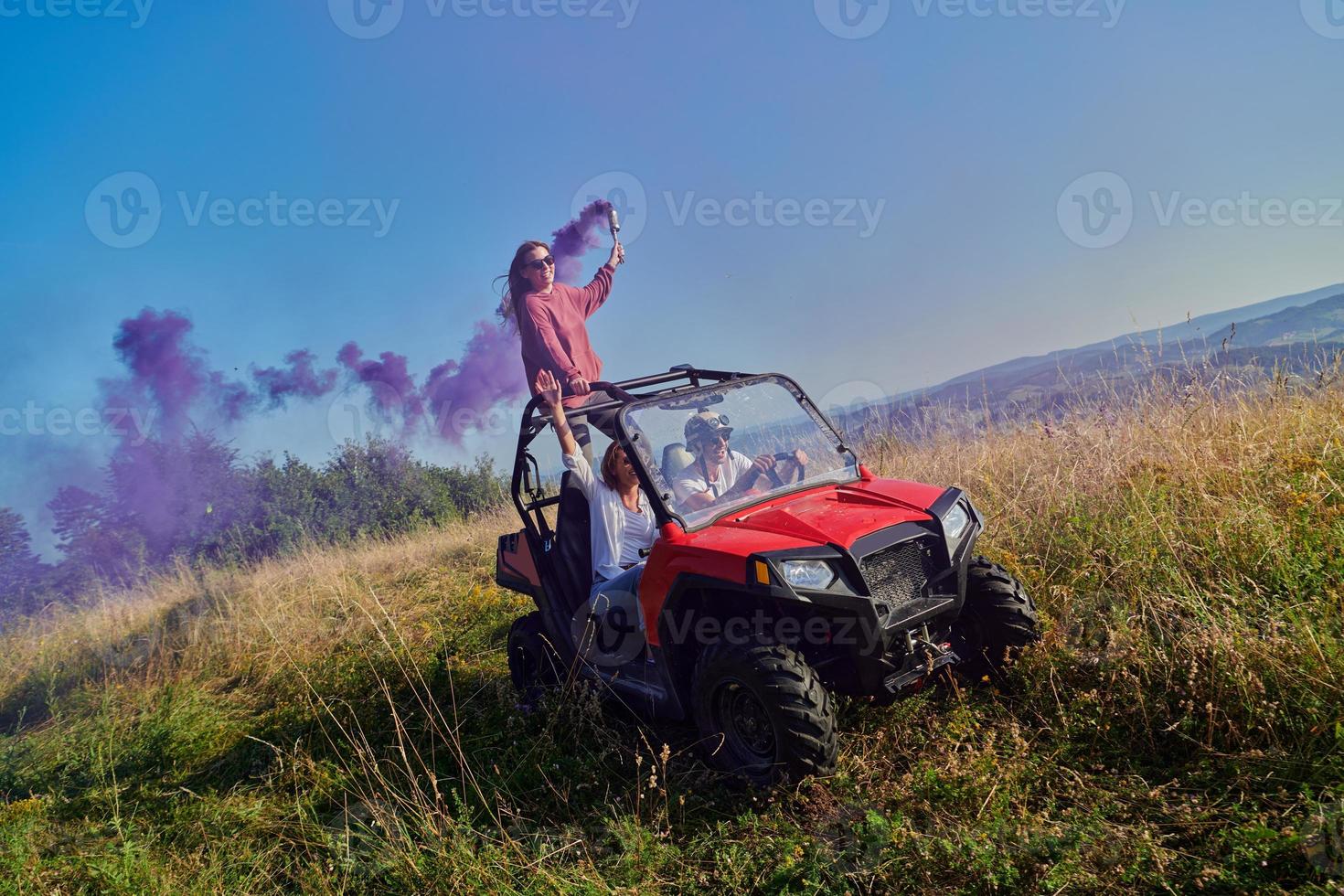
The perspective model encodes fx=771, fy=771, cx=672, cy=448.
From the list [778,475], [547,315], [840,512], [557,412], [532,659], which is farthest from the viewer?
[547,315]

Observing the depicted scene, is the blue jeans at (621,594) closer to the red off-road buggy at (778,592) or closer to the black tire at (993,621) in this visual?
the red off-road buggy at (778,592)

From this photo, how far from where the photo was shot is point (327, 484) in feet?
51.0

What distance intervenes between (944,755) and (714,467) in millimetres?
1647

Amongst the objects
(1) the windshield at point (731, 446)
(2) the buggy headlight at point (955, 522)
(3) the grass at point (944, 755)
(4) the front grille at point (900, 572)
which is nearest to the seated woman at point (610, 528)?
(1) the windshield at point (731, 446)

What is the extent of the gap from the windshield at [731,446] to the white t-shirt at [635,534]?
0.56 meters

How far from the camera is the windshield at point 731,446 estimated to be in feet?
12.3

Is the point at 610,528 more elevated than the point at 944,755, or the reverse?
the point at 610,528

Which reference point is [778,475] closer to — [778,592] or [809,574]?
[809,574]

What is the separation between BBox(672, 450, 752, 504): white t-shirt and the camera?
3.72m

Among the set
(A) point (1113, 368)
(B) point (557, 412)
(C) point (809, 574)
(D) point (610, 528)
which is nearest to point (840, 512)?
(C) point (809, 574)

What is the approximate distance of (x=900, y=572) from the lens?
10.8 feet

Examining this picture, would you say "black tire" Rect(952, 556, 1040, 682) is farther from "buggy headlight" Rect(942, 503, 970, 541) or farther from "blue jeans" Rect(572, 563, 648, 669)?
"blue jeans" Rect(572, 563, 648, 669)

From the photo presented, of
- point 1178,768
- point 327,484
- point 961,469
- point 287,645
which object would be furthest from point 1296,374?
point 327,484

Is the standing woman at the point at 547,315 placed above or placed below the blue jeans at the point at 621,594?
above
